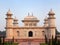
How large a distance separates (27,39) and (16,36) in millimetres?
1978

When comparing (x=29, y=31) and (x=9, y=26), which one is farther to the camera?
(x=29, y=31)

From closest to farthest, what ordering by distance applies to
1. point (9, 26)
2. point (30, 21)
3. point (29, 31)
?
point (9, 26)
point (29, 31)
point (30, 21)

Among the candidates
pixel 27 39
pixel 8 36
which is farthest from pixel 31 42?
pixel 8 36

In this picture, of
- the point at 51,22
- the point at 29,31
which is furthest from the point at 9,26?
the point at 51,22

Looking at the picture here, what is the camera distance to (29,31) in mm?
40125

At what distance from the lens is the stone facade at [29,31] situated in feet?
127

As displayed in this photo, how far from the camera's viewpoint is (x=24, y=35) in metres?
40.0

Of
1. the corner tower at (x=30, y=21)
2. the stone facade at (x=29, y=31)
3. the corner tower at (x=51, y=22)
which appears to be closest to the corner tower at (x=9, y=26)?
the stone facade at (x=29, y=31)

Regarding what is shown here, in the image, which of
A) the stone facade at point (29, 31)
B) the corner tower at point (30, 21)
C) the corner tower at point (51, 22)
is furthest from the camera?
the corner tower at point (30, 21)

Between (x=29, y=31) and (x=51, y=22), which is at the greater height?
(x=51, y=22)

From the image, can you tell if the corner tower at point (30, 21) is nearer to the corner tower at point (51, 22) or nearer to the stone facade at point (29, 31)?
the stone facade at point (29, 31)

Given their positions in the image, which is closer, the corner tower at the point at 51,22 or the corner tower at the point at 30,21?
the corner tower at the point at 51,22

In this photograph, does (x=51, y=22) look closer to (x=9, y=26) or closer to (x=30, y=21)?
(x=30, y=21)

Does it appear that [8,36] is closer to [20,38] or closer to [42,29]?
[20,38]
